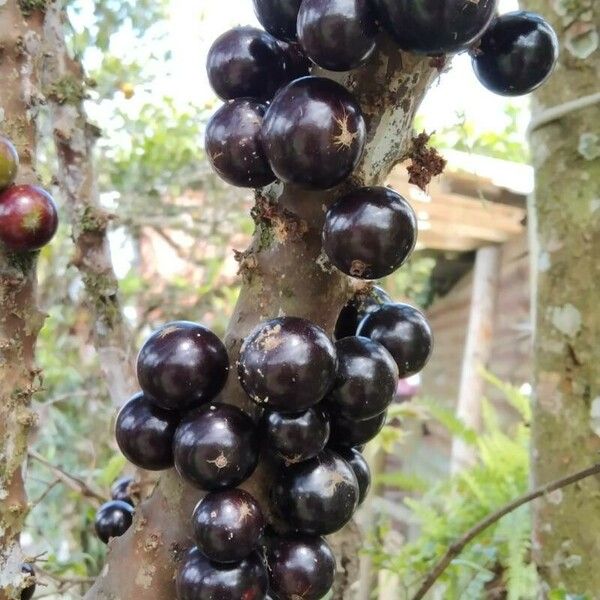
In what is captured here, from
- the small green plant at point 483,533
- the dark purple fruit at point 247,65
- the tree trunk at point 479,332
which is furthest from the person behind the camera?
the tree trunk at point 479,332

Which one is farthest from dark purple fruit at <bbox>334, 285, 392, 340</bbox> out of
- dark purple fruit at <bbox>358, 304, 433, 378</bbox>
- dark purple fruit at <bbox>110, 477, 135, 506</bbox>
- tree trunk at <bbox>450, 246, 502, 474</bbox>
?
tree trunk at <bbox>450, 246, 502, 474</bbox>

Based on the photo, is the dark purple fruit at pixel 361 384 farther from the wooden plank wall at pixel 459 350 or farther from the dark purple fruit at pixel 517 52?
the wooden plank wall at pixel 459 350

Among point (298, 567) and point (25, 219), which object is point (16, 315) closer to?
point (25, 219)

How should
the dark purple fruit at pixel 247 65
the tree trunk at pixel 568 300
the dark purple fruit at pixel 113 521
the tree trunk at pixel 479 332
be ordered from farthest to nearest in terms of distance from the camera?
the tree trunk at pixel 479 332 < the tree trunk at pixel 568 300 < the dark purple fruit at pixel 113 521 < the dark purple fruit at pixel 247 65

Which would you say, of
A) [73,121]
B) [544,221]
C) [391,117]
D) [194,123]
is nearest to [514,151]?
[194,123]

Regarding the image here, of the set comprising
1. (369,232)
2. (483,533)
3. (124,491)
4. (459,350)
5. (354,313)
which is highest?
(369,232)

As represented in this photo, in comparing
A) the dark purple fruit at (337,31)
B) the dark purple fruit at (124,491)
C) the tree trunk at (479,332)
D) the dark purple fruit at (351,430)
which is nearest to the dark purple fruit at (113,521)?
the dark purple fruit at (124,491)

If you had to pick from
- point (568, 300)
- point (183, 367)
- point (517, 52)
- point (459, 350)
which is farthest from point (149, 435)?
point (459, 350)
